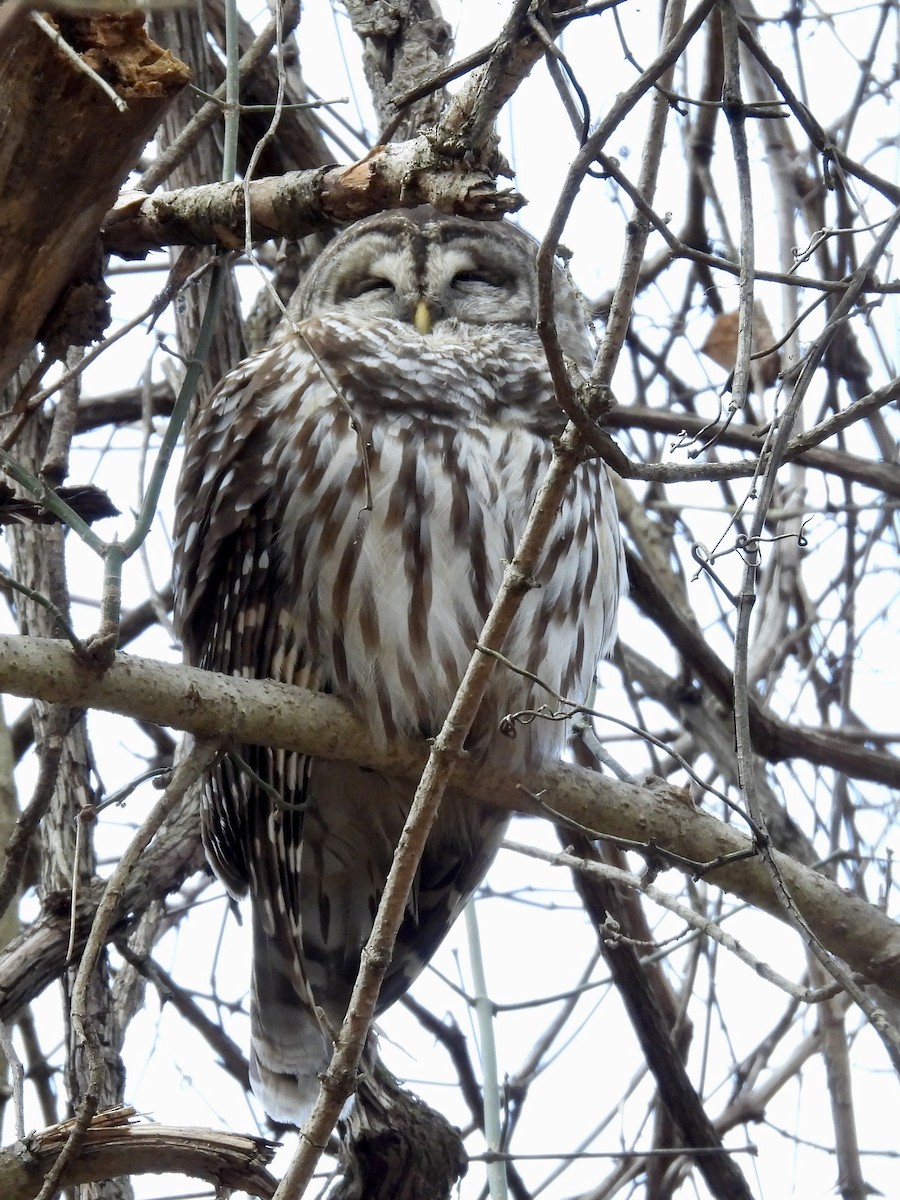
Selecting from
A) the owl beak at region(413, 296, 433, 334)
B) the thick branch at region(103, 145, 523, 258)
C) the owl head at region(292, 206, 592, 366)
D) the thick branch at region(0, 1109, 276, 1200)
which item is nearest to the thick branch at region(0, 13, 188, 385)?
the thick branch at region(103, 145, 523, 258)

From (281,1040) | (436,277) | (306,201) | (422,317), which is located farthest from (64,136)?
(281,1040)

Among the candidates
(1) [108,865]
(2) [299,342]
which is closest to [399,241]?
(2) [299,342]

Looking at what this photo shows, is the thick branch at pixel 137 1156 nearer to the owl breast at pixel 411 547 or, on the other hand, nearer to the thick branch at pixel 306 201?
the owl breast at pixel 411 547

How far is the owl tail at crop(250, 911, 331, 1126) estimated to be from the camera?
11.8 feet

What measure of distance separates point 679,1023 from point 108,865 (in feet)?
6.09

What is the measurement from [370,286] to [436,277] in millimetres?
212

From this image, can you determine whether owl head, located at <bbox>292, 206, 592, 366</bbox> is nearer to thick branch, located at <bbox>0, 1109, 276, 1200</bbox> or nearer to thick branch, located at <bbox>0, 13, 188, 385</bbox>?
thick branch, located at <bbox>0, 13, 188, 385</bbox>

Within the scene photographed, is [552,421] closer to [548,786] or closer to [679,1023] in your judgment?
[548,786]

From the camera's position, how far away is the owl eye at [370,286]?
4.15 meters

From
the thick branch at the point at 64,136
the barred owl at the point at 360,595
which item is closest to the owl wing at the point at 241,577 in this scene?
the barred owl at the point at 360,595

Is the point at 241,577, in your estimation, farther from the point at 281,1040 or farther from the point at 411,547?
the point at 281,1040

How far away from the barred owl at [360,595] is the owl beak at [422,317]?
84mm

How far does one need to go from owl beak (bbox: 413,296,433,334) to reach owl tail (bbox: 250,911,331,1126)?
1.59m

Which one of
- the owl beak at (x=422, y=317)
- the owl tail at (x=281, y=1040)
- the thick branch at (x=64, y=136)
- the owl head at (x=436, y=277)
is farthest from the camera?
the owl head at (x=436, y=277)
